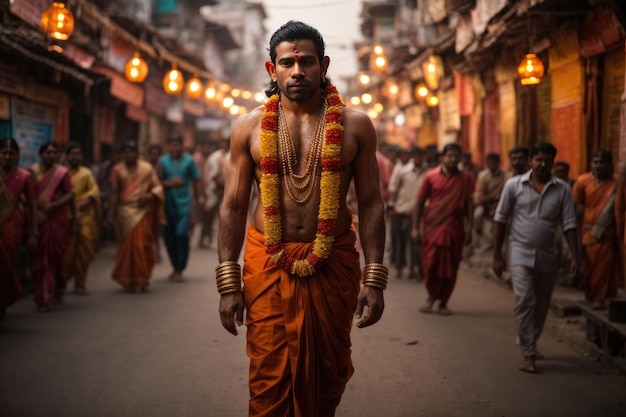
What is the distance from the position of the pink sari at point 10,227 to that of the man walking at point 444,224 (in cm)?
458

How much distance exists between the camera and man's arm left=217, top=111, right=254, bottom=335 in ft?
13.9

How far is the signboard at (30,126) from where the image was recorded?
44.2 ft

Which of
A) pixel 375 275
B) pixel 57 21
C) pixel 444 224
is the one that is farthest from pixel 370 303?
pixel 57 21

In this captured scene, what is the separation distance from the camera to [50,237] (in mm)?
9688

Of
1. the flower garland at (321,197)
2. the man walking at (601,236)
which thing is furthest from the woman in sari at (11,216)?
the man walking at (601,236)

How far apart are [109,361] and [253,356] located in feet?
10.9

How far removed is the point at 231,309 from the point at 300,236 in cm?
52

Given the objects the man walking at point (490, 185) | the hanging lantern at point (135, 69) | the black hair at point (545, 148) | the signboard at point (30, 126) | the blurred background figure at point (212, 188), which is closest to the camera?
the black hair at point (545, 148)

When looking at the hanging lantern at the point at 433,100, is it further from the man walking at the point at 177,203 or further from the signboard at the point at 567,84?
the man walking at the point at 177,203

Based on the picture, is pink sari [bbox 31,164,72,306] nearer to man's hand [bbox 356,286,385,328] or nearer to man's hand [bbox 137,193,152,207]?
man's hand [bbox 137,193,152,207]

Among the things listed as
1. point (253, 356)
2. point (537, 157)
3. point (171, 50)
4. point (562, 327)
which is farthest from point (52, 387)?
point (171, 50)

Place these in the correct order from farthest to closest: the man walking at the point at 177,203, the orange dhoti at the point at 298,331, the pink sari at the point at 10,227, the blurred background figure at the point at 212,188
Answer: the blurred background figure at the point at 212,188
the man walking at the point at 177,203
the pink sari at the point at 10,227
the orange dhoti at the point at 298,331

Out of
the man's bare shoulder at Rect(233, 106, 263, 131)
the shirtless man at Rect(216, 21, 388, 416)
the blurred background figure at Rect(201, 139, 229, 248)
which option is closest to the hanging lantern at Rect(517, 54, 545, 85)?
the blurred background figure at Rect(201, 139, 229, 248)

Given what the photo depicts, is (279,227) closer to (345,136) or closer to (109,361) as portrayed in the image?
(345,136)
